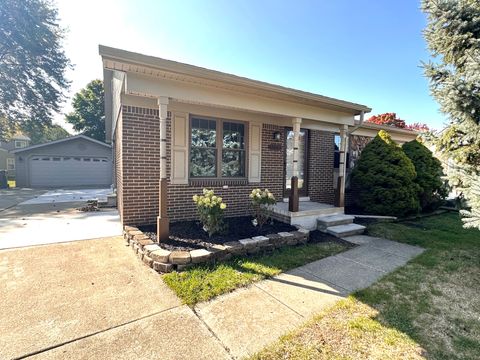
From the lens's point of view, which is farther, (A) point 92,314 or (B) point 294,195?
(B) point 294,195

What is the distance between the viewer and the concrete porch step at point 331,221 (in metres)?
5.97

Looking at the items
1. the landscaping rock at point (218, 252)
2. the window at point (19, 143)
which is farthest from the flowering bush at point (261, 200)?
the window at point (19, 143)

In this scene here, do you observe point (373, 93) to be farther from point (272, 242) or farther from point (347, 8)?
point (272, 242)

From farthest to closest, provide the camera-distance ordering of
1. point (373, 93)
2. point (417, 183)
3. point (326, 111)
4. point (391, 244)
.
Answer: point (373, 93), point (417, 183), point (326, 111), point (391, 244)

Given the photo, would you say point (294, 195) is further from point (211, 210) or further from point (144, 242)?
point (144, 242)

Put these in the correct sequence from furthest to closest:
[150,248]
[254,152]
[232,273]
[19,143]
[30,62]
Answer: [19,143] → [30,62] → [254,152] → [150,248] → [232,273]

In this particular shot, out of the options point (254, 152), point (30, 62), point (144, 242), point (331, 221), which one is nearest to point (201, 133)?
point (254, 152)

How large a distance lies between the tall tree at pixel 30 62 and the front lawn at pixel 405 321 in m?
23.7

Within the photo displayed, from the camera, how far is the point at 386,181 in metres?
7.32

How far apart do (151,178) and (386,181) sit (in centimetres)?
674

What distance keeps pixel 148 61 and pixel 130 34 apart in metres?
4.16

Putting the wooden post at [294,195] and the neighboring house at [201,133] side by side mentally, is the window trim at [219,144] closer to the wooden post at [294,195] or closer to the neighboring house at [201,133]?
the neighboring house at [201,133]

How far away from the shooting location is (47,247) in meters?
4.49

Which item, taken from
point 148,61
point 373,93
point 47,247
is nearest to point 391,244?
point 148,61
